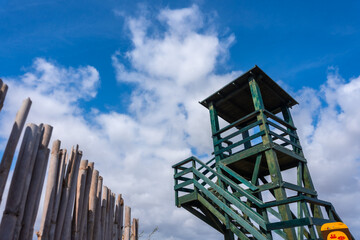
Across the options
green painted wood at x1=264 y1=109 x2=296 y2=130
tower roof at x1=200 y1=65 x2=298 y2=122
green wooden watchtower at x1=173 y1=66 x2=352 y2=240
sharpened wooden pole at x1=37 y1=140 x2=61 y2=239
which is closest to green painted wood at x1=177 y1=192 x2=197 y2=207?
green wooden watchtower at x1=173 y1=66 x2=352 y2=240

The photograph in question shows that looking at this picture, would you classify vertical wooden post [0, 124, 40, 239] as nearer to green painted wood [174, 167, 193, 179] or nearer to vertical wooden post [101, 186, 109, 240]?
vertical wooden post [101, 186, 109, 240]

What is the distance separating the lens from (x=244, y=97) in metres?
10.7

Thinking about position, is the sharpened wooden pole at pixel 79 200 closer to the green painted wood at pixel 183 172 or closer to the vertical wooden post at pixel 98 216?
the vertical wooden post at pixel 98 216

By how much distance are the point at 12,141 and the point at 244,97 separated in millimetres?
8877

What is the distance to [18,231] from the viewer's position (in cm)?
323

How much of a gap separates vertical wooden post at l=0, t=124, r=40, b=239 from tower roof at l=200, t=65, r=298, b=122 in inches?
297

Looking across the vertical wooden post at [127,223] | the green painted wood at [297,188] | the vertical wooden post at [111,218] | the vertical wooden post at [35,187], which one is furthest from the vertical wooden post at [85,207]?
the green painted wood at [297,188]

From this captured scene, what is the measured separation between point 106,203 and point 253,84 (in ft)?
A: 20.5

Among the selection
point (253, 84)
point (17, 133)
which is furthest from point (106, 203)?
point (253, 84)

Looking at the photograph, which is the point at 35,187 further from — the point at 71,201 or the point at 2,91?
the point at 2,91

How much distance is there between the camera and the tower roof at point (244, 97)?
9703 mm

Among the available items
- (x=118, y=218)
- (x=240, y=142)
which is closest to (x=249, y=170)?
(x=240, y=142)

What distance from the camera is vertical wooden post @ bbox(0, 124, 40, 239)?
122 inches

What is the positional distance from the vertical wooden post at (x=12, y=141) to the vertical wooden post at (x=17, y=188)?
0.16 m
